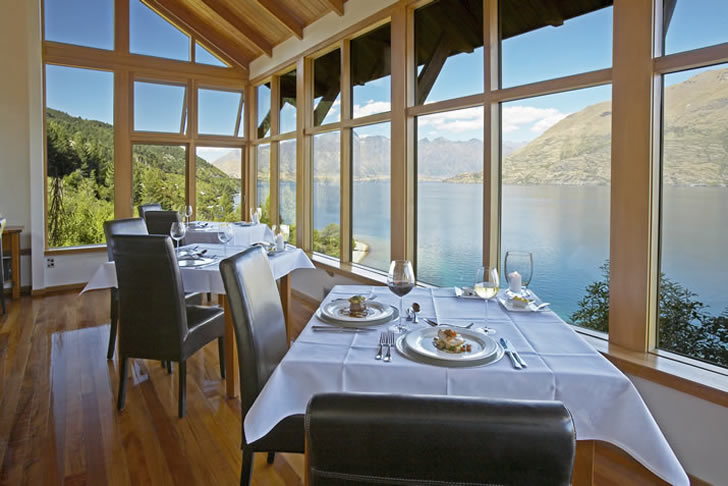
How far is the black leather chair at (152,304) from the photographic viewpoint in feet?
8.07

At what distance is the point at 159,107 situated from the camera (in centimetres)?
638

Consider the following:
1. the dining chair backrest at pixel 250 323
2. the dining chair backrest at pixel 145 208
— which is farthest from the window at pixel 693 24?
the dining chair backrest at pixel 145 208

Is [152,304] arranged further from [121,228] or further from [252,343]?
[121,228]

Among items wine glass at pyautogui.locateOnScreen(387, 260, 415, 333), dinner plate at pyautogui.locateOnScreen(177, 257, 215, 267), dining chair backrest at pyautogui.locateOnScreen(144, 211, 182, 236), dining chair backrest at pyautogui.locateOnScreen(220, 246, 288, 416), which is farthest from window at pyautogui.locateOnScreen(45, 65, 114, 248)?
wine glass at pyautogui.locateOnScreen(387, 260, 415, 333)

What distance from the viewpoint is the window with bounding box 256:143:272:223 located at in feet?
21.4

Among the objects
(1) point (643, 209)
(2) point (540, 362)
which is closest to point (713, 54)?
(1) point (643, 209)

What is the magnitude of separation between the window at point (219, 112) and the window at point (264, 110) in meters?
0.38

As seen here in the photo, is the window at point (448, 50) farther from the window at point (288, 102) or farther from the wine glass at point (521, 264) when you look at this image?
the window at point (288, 102)

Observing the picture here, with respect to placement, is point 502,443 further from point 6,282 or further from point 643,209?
point 6,282

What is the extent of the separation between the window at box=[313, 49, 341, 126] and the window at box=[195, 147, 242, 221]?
7.35 feet

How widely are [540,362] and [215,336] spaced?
215 centimetres

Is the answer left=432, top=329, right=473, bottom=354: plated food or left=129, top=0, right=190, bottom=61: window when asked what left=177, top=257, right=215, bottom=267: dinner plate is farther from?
left=129, top=0, right=190, bottom=61: window

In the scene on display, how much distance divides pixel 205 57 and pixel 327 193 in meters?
3.17

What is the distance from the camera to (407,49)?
3781 mm
